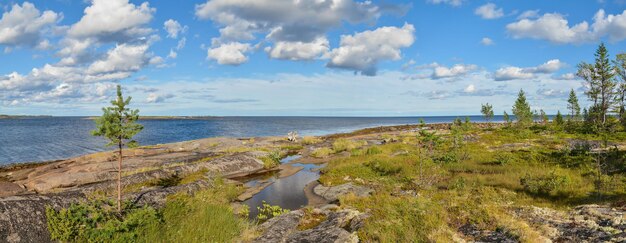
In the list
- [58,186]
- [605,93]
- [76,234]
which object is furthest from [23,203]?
[605,93]

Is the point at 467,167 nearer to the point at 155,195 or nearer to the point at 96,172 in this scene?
the point at 155,195

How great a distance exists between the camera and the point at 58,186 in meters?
30.2

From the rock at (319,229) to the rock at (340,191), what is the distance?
19.0 ft

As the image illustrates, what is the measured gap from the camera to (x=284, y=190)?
30797 millimetres

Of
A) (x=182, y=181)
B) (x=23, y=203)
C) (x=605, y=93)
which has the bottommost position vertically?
(x=182, y=181)

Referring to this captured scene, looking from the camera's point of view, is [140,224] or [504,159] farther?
[504,159]

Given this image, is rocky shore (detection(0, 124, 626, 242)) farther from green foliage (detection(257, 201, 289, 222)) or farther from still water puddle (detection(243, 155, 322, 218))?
green foliage (detection(257, 201, 289, 222))

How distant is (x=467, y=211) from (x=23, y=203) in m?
19.7

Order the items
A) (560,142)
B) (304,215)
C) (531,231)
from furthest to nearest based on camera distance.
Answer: (560,142)
(304,215)
(531,231)

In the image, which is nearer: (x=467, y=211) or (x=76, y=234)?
(x=76, y=234)

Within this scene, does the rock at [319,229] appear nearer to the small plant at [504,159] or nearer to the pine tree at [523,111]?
the small plant at [504,159]

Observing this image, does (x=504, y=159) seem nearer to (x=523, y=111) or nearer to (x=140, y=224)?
(x=140, y=224)

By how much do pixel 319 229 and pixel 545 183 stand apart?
15355 millimetres

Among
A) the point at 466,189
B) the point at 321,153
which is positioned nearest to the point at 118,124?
the point at 466,189
